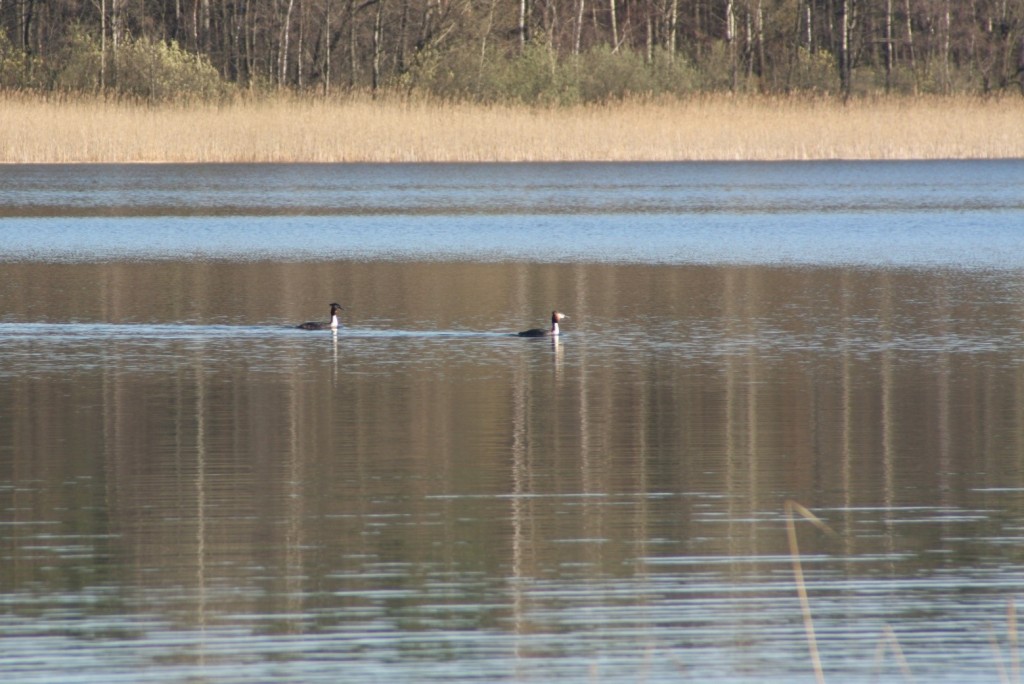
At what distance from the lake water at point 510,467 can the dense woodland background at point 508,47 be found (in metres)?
20.0

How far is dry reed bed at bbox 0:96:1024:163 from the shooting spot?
111 feet

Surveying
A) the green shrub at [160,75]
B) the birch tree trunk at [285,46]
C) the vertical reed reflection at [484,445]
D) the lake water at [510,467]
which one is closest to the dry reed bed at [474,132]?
the green shrub at [160,75]

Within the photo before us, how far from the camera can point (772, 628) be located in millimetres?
6117

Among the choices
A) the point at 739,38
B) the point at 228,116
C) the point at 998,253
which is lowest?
the point at 998,253

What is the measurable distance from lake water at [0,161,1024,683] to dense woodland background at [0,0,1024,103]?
65.6ft

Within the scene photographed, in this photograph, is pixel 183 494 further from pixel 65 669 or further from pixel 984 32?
pixel 984 32

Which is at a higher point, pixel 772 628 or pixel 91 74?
pixel 91 74

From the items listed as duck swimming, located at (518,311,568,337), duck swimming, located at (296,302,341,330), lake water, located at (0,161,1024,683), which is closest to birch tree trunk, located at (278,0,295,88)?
lake water, located at (0,161,1024,683)

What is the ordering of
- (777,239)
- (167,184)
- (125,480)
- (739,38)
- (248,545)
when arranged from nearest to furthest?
1. (248,545)
2. (125,480)
3. (777,239)
4. (167,184)
5. (739,38)

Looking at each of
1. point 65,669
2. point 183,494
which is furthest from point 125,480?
point 65,669

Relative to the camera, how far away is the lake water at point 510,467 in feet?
19.7

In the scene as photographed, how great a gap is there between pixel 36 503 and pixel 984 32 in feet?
167

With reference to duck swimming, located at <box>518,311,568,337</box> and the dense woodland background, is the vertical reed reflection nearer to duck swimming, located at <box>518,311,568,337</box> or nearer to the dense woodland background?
duck swimming, located at <box>518,311,568,337</box>

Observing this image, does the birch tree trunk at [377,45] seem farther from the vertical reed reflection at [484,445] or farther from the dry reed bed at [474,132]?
the vertical reed reflection at [484,445]
